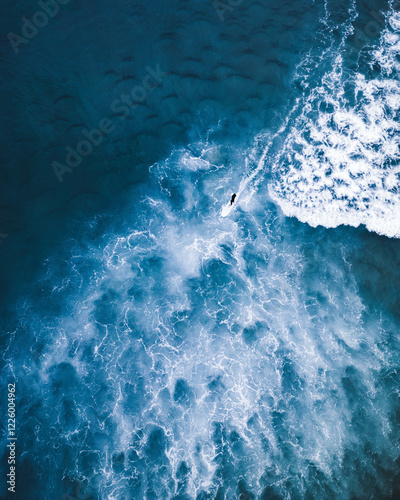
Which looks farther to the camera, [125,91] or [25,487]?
[125,91]

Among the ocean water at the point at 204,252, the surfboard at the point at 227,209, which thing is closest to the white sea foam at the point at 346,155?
the ocean water at the point at 204,252

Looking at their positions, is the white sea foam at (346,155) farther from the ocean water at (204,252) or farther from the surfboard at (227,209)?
the surfboard at (227,209)

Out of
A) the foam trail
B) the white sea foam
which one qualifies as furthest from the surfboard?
the white sea foam

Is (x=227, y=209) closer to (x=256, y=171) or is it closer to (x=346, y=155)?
(x=256, y=171)

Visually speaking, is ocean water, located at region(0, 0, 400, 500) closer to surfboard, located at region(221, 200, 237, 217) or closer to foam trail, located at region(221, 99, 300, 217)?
foam trail, located at region(221, 99, 300, 217)

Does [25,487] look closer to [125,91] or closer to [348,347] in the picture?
[348,347]

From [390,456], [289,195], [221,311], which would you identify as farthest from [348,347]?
[289,195]
